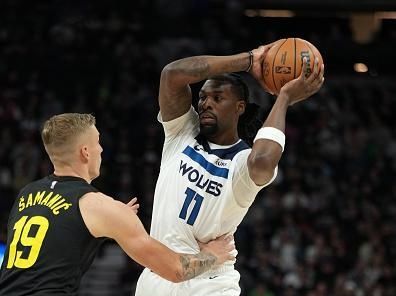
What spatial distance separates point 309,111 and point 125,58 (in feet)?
11.5

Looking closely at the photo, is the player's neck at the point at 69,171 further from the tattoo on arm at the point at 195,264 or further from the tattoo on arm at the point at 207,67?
the tattoo on arm at the point at 207,67

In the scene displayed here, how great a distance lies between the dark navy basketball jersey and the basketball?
1445mm

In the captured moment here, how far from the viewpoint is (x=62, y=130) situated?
14.6 ft

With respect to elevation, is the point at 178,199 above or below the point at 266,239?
above

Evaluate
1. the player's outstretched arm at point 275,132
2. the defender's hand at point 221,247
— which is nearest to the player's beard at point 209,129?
the player's outstretched arm at point 275,132

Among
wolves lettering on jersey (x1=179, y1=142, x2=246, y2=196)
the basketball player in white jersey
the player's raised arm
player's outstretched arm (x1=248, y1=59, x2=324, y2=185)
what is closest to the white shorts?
the basketball player in white jersey

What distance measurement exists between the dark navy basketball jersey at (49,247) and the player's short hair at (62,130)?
0.76 feet

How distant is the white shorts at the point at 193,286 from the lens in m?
5.19

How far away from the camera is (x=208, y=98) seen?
5488mm

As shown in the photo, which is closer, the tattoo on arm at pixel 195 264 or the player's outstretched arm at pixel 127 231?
the player's outstretched arm at pixel 127 231

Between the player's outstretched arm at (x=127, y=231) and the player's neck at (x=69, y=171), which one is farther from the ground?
the player's neck at (x=69, y=171)

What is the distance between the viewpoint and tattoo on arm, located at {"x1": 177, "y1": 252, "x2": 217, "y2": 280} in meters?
4.54

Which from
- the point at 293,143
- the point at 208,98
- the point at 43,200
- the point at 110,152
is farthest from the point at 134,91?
the point at 43,200

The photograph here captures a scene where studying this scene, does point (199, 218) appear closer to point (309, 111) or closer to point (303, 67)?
point (303, 67)
